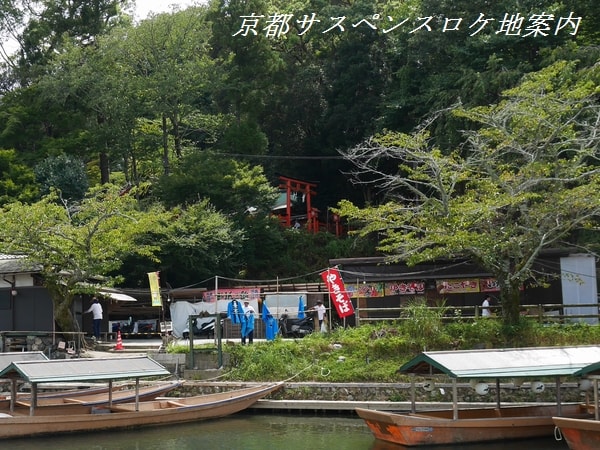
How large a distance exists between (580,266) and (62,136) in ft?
103

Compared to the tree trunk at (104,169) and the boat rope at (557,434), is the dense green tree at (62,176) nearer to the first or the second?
the tree trunk at (104,169)

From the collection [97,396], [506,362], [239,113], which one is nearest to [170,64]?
[239,113]

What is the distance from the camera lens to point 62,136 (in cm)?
4638

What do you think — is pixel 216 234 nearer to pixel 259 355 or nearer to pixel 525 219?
pixel 259 355

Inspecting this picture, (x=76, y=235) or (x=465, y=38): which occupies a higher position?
(x=465, y=38)

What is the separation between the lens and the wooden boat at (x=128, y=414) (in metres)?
20.0

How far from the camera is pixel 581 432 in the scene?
16.0m

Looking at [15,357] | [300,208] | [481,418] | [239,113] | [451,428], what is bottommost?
[451,428]

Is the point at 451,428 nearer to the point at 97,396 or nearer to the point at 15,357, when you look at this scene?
the point at 97,396

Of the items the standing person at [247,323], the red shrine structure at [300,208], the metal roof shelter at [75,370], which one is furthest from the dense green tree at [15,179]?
the metal roof shelter at [75,370]

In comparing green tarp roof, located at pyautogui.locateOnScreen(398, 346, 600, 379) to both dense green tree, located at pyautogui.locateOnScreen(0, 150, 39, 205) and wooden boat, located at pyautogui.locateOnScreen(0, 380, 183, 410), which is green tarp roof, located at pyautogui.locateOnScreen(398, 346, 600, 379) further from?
dense green tree, located at pyautogui.locateOnScreen(0, 150, 39, 205)

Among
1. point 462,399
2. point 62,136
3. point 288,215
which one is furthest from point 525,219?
point 62,136

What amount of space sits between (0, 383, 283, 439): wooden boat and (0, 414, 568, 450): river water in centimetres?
21

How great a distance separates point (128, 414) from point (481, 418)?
9551 mm
